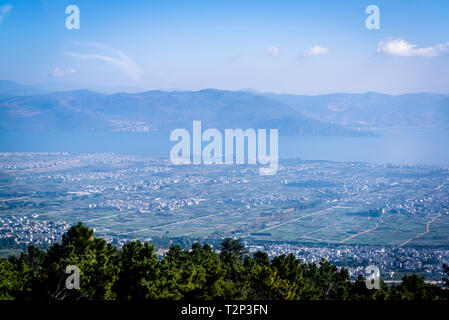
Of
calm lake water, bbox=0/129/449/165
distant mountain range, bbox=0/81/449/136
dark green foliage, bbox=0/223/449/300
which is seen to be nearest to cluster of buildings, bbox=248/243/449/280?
dark green foliage, bbox=0/223/449/300

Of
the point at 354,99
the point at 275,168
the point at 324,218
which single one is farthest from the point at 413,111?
the point at 324,218

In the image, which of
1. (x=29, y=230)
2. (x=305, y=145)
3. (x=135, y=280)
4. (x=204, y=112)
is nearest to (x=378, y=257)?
(x=135, y=280)

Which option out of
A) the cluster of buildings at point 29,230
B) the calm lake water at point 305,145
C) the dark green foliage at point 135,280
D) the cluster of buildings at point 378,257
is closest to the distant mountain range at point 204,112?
the calm lake water at point 305,145

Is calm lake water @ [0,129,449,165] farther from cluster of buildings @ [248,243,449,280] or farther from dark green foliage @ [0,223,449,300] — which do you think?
dark green foliage @ [0,223,449,300]

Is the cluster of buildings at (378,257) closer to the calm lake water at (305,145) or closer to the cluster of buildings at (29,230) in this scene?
the cluster of buildings at (29,230)

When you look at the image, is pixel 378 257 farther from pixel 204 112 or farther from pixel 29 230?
pixel 204 112

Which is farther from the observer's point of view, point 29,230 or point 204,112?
point 204,112
